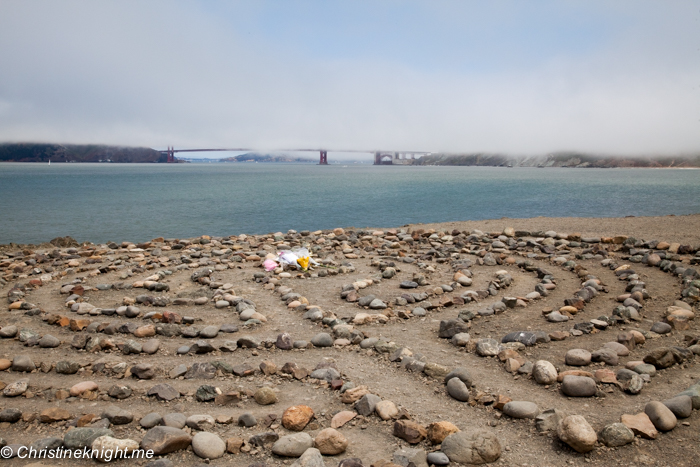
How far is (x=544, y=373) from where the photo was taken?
496 cm

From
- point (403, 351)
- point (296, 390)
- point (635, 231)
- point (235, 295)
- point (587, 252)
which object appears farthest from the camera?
point (635, 231)

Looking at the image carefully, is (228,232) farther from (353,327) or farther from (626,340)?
(626,340)

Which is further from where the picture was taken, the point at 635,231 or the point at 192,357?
the point at 635,231

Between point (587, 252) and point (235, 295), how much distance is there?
8523mm

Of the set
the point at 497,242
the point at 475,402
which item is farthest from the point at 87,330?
the point at 497,242

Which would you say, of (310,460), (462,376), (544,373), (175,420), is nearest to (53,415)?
(175,420)

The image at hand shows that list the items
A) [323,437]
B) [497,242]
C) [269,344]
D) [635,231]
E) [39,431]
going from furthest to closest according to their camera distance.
Result: [635,231]
[497,242]
[269,344]
[39,431]
[323,437]

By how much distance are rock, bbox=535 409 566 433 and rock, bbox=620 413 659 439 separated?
0.49 m

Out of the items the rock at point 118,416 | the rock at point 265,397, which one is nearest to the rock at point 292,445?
the rock at point 265,397

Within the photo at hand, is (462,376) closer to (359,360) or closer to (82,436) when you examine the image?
(359,360)

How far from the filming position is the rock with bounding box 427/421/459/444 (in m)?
3.90

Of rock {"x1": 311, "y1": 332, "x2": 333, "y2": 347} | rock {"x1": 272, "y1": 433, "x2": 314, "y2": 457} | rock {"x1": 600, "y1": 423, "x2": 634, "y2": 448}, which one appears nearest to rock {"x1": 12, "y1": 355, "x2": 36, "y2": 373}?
rock {"x1": 311, "y1": 332, "x2": 333, "y2": 347}

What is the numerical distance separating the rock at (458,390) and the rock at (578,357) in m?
1.51

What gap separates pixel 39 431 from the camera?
4.29 metres
